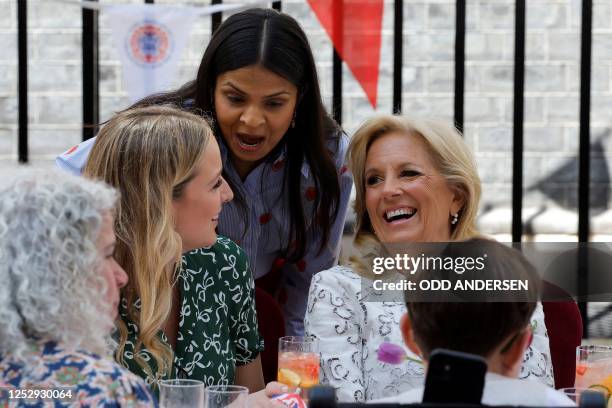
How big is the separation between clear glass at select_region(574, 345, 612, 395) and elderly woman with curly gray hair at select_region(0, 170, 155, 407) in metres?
0.88

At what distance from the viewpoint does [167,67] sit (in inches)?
142

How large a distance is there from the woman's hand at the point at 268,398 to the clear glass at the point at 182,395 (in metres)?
0.31

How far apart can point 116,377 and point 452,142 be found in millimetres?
1334

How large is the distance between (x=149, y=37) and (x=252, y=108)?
1.08m

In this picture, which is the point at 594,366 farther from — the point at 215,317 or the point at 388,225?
the point at 215,317

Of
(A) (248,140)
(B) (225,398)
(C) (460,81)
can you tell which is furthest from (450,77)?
(B) (225,398)

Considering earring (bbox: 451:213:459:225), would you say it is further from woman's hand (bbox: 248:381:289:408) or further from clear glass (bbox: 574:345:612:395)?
woman's hand (bbox: 248:381:289:408)

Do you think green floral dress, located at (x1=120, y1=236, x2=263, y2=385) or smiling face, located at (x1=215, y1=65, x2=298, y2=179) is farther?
smiling face, located at (x1=215, y1=65, x2=298, y2=179)

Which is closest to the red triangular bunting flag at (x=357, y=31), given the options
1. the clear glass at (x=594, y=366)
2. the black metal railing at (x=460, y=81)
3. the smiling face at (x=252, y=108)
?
the black metal railing at (x=460, y=81)

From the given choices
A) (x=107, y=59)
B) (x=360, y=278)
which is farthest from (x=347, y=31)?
(x=107, y=59)

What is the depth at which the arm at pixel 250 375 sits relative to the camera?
2.36 m

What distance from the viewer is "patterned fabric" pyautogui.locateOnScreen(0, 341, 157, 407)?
1.36m

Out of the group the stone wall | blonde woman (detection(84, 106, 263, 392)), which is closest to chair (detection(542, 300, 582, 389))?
blonde woman (detection(84, 106, 263, 392))

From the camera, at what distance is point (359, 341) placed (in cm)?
228
